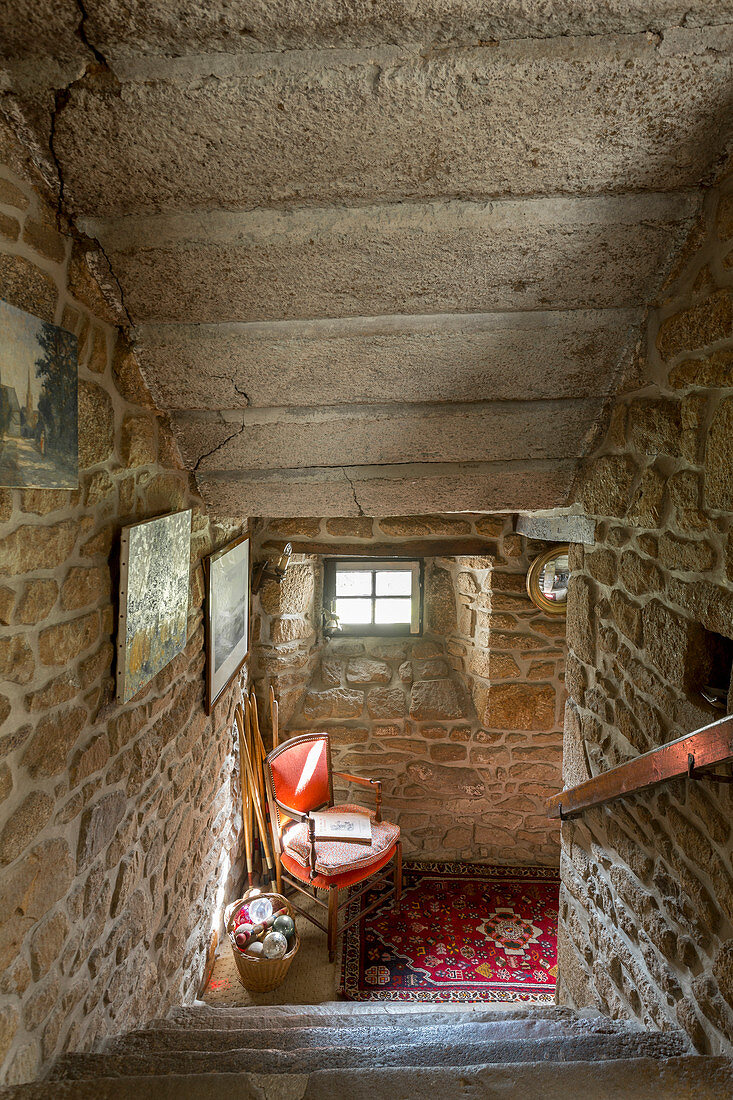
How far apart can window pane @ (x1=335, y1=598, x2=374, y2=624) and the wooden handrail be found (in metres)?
2.42

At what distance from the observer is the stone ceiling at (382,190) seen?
1.11 metres

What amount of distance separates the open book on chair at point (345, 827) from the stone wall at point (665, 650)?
1.42 m

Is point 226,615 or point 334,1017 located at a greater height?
point 226,615

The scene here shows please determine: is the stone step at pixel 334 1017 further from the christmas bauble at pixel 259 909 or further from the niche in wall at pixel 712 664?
A: the niche in wall at pixel 712 664

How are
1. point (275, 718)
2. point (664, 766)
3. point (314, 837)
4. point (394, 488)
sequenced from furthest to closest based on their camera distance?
point (275, 718) < point (314, 837) < point (394, 488) < point (664, 766)

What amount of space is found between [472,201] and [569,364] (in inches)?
24.2

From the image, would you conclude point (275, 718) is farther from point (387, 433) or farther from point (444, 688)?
point (387, 433)

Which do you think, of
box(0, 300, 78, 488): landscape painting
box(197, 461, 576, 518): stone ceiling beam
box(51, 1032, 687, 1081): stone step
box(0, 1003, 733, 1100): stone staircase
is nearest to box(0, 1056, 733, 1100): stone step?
box(0, 1003, 733, 1100): stone staircase

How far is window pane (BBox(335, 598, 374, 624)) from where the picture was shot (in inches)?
174

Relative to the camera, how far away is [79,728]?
1.55 m

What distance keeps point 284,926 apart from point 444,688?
69.4 inches

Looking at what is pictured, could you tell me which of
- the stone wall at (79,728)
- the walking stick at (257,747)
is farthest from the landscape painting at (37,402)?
the walking stick at (257,747)

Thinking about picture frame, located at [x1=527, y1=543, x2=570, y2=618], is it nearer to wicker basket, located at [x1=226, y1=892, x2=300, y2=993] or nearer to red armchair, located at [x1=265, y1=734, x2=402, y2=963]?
red armchair, located at [x1=265, y1=734, x2=402, y2=963]

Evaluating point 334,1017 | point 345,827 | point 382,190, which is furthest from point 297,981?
point 382,190
